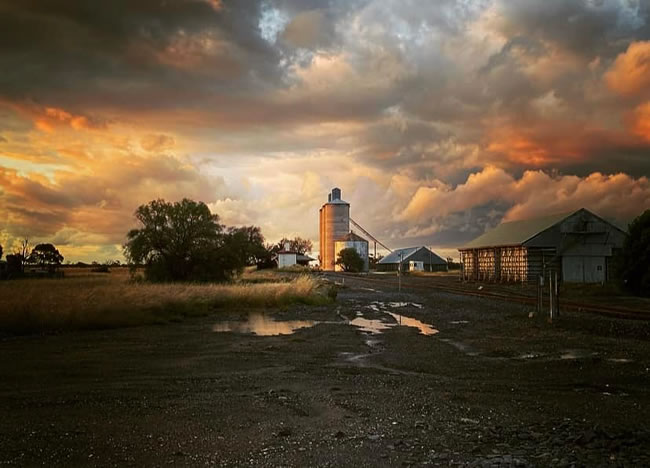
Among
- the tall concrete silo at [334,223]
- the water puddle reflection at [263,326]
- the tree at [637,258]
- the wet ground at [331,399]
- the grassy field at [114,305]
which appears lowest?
the water puddle reflection at [263,326]

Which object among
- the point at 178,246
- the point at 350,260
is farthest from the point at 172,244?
the point at 350,260

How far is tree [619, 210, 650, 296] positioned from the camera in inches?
1264

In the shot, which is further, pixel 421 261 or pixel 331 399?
pixel 421 261

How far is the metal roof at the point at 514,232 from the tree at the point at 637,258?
1740cm

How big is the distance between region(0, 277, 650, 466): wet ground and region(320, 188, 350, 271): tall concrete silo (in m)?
95.7

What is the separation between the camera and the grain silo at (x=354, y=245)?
110 metres

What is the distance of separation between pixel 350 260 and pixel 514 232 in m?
51.3

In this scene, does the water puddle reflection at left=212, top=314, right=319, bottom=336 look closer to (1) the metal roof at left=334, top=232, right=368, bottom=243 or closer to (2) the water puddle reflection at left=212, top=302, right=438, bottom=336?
(2) the water puddle reflection at left=212, top=302, right=438, bottom=336

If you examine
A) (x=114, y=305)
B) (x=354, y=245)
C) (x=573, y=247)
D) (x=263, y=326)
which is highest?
(x=354, y=245)

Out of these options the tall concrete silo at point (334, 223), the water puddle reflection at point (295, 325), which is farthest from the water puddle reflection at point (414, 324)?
the tall concrete silo at point (334, 223)

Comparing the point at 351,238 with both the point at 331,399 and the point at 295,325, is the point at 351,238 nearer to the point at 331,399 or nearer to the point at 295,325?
the point at 295,325

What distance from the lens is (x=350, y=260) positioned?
10781 cm

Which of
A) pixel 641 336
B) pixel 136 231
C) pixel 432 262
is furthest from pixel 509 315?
pixel 432 262

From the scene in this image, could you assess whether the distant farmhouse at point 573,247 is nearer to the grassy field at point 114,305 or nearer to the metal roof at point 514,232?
the metal roof at point 514,232
